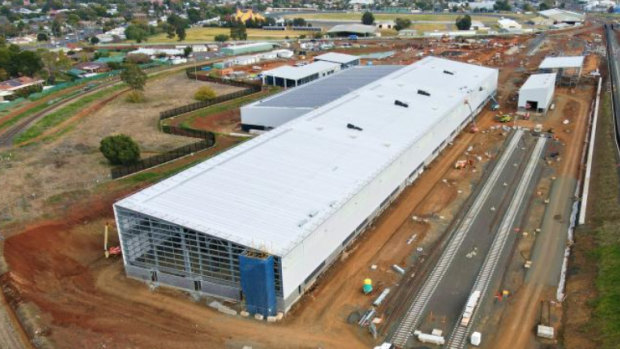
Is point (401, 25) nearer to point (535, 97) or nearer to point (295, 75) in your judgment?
point (295, 75)

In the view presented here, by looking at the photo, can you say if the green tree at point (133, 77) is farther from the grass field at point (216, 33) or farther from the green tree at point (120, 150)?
the grass field at point (216, 33)

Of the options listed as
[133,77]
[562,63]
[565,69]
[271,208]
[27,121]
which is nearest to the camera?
[271,208]

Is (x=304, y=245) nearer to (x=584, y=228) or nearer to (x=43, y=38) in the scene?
(x=584, y=228)

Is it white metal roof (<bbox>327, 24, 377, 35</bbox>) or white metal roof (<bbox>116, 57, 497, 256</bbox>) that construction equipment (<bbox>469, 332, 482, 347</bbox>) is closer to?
white metal roof (<bbox>116, 57, 497, 256</bbox>)

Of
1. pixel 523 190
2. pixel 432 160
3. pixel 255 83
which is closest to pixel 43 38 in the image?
pixel 255 83

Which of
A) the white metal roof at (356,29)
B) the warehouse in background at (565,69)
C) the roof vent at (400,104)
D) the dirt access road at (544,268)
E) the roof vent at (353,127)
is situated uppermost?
the white metal roof at (356,29)

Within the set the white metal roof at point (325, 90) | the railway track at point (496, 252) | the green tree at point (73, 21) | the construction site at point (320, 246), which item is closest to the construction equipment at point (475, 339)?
the construction site at point (320, 246)

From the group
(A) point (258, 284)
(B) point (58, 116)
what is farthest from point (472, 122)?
(B) point (58, 116)
